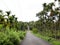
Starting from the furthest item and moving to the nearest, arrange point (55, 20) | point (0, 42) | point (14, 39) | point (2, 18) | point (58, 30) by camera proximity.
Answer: point (58, 30) → point (55, 20) → point (2, 18) → point (14, 39) → point (0, 42)

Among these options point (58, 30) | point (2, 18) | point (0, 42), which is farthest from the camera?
point (58, 30)

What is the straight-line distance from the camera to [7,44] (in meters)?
22.9

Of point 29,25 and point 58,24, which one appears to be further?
point 29,25

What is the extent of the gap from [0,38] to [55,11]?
32.1 metres

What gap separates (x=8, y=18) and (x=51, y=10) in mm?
12854

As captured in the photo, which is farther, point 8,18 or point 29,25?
point 29,25

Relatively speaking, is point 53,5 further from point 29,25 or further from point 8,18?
point 29,25

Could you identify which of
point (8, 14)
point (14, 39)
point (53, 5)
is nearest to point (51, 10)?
point (53, 5)

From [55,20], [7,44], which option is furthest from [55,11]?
[7,44]

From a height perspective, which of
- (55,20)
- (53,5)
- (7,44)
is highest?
(53,5)

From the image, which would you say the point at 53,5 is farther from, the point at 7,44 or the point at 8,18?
the point at 7,44

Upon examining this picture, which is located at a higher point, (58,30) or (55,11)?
(55,11)

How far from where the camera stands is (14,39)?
1056 inches

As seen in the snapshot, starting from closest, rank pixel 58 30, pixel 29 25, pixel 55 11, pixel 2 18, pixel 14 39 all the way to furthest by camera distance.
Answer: pixel 14 39 < pixel 2 18 < pixel 55 11 < pixel 58 30 < pixel 29 25
